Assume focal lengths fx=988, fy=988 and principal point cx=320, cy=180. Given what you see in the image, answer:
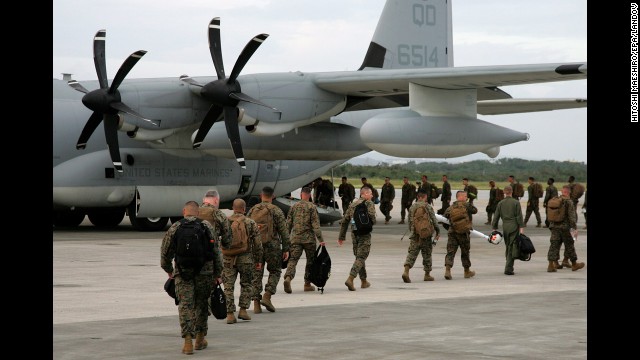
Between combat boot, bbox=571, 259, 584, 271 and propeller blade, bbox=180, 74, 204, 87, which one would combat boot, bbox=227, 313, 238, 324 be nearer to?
combat boot, bbox=571, 259, 584, 271

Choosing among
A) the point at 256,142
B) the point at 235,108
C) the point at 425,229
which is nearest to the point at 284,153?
the point at 256,142

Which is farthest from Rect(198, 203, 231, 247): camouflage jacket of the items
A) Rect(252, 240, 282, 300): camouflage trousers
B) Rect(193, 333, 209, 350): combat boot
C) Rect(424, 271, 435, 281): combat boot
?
Rect(424, 271, 435, 281): combat boot

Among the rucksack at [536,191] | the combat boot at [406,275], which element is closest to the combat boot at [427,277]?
Answer: the combat boot at [406,275]

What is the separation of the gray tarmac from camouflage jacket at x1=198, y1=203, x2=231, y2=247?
962 millimetres

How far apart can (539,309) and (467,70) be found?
9996 millimetres

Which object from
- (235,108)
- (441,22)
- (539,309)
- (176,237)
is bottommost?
(539,309)

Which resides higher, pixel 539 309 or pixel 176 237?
pixel 176 237

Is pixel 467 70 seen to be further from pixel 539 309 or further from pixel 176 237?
pixel 176 237

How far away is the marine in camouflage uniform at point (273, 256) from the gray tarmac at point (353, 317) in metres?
0.23

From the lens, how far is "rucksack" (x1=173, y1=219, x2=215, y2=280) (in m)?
8.84

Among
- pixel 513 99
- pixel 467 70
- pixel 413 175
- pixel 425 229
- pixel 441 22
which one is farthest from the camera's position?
pixel 413 175
